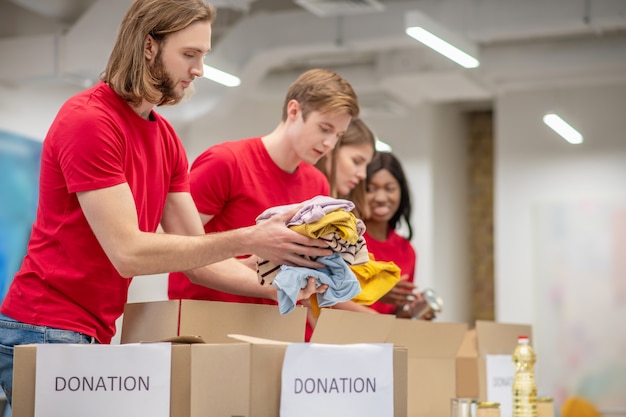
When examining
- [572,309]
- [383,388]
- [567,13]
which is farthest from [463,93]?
[383,388]

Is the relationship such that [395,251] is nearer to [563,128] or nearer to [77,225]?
[77,225]

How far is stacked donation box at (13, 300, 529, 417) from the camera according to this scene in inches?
53.1

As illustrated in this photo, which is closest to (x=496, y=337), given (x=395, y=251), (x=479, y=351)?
(x=479, y=351)

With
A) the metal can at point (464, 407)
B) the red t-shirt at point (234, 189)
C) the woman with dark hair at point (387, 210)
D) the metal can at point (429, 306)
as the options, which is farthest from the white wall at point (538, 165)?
the metal can at point (464, 407)

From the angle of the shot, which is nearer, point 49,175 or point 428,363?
point 49,175

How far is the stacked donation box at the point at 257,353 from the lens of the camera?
4.42ft

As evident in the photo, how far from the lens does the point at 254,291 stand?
1944 millimetres

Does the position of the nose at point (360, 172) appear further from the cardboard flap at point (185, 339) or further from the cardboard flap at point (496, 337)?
the cardboard flap at point (185, 339)

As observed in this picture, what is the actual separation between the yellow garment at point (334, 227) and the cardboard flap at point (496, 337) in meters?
1.13

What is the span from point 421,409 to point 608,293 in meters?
5.14

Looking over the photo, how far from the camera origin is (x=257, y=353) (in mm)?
1344

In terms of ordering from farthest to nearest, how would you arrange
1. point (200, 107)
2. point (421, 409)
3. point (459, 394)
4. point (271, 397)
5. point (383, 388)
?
point (200, 107) < point (459, 394) < point (421, 409) < point (383, 388) < point (271, 397)

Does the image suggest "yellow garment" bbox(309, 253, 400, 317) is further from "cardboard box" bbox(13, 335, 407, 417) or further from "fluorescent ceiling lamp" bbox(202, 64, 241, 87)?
"fluorescent ceiling lamp" bbox(202, 64, 241, 87)

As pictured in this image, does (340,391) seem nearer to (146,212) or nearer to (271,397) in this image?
(271,397)
